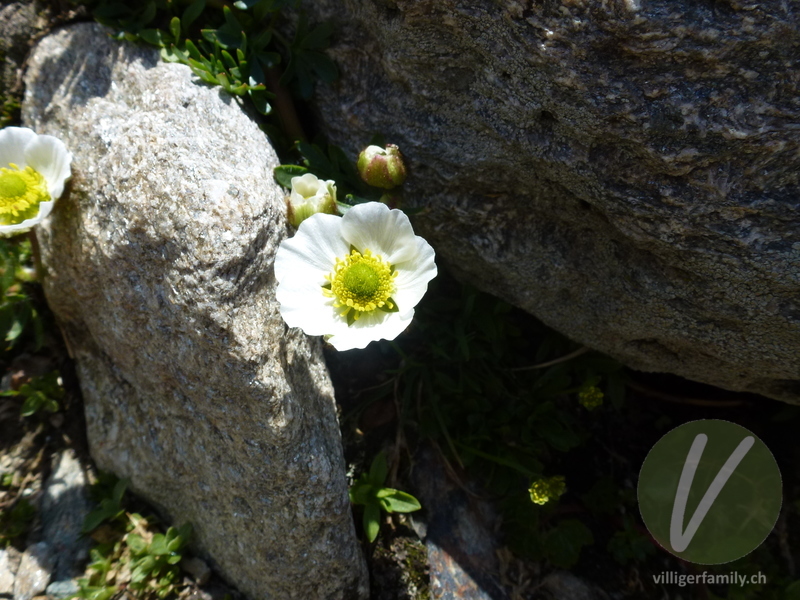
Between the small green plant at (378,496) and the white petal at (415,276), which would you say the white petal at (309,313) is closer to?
the white petal at (415,276)

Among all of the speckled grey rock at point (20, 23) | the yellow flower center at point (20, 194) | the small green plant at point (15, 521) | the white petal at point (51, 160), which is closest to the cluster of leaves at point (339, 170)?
the white petal at point (51, 160)

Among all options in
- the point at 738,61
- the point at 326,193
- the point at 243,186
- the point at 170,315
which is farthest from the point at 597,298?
the point at 170,315

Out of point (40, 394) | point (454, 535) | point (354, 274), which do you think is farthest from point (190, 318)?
Result: point (454, 535)

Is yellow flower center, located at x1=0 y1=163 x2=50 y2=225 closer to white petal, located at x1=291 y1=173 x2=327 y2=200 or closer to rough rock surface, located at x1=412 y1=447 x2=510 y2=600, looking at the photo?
white petal, located at x1=291 y1=173 x2=327 y2=200

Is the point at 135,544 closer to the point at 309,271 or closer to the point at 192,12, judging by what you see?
the point at 309,271

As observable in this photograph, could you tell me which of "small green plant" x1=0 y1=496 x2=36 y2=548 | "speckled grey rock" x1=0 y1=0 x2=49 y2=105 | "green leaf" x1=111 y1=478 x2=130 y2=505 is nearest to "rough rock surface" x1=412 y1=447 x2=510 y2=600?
"green leaf" x1=111 y1=478 x2=130 y2=505
